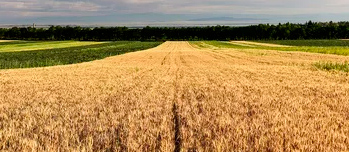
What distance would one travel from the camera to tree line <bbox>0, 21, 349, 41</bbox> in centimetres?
14571

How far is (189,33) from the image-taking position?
158 m

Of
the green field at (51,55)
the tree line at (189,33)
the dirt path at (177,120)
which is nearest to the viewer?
→ the dirt path at (177,120)

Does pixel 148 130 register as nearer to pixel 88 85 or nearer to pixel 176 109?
pixel 176 109

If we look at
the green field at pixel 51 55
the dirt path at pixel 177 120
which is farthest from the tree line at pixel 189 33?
the dirt path at pixel 177 120

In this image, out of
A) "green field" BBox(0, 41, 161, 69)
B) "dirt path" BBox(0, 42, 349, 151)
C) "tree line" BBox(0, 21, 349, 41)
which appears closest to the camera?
"dirt path" BBox(0, 42, 349, 151)

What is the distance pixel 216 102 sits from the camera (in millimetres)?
9875

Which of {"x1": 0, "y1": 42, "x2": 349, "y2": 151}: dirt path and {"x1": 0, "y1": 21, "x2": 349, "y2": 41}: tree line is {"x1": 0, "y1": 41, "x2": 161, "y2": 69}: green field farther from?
{"x1": 0, "y1": 21, "x2": 349, "y2": 41}: tree line

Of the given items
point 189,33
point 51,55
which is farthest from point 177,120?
point 189,33

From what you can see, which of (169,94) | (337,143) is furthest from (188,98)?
(337,143)

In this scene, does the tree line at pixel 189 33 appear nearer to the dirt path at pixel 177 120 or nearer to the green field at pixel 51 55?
the green field at pixel 51 55

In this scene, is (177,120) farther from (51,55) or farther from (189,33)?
(189,33)

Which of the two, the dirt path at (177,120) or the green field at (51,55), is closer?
the dirt path at (177,120)

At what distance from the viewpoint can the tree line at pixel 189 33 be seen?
5737 inches

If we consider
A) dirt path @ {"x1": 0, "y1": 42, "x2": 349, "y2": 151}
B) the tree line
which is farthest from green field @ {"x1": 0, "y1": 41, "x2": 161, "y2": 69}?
the tree line
